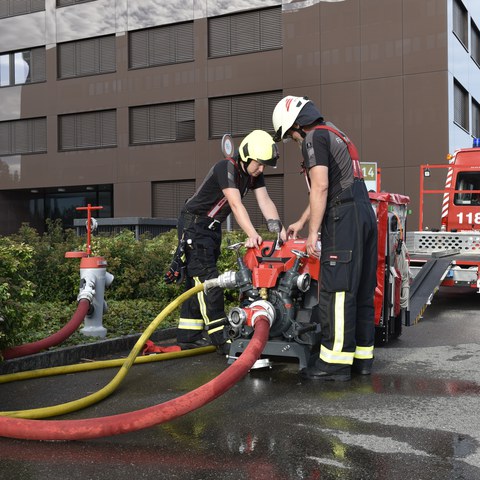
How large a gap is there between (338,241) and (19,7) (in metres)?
30.4

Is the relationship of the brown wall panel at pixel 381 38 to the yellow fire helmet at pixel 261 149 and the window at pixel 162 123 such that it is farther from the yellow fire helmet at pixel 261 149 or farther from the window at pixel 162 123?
the yellow fire helmet at pixel 261 149

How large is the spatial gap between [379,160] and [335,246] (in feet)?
63.3

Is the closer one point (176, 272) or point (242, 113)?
point (176, 272)

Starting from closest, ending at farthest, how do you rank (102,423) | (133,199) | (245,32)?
(102,423) < (245,32) < (133,199)

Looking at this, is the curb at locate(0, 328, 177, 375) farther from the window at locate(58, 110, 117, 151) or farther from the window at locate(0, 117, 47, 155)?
the window at locate(0, 117, 47, 155)

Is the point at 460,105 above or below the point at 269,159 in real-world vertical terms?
above

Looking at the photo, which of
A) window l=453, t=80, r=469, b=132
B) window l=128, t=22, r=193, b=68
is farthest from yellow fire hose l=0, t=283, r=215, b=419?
window l=128, t=22, r=193, b=68

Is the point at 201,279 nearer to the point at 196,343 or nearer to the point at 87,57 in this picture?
the point at 196,343

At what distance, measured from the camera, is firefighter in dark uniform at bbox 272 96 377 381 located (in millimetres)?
4828

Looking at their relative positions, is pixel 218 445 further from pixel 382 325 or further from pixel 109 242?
pixel 109 242

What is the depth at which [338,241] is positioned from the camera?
4.88m

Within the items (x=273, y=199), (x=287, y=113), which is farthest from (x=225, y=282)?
(x=273, y=199)

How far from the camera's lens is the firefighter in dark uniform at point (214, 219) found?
562cm

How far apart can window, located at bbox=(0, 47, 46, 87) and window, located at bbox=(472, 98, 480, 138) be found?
64.0ft
